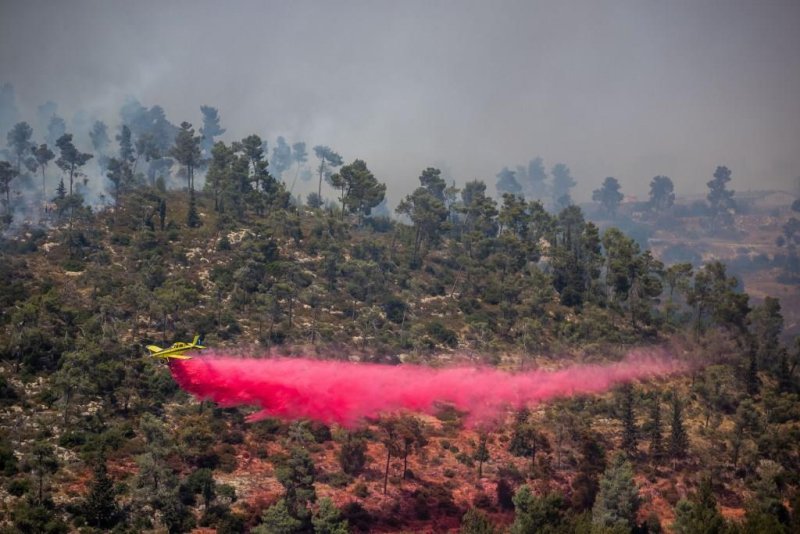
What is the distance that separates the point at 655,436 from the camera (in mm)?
73375

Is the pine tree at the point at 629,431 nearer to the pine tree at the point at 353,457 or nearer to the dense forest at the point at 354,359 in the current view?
the dense forest at the point at 354,359

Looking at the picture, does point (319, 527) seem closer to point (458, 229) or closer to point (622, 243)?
point (622, 243)

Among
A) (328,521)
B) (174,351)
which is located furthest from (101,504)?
(328,521)

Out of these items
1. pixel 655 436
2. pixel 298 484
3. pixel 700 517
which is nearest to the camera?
pixel 700 517

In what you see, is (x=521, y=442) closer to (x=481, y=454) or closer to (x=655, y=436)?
(x=481, y=454)

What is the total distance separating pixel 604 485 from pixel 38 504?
5023 centimetres

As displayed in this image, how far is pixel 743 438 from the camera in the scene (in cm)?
7331

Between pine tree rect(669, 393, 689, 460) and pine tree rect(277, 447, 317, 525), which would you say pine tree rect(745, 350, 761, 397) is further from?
pine tree rect(277, 447, 317, 525)

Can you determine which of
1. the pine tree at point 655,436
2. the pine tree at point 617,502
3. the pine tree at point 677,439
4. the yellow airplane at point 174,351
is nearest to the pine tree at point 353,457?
the yellow airplane at point 174,351

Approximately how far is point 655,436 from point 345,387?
3620 cm

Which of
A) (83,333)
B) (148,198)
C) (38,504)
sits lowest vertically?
(38,504)

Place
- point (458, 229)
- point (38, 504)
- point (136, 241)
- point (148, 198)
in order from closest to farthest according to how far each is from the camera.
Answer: point (38, 504) → point (136, 241) → point (148, 198) → point (458, 229)

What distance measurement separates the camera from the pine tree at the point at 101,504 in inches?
2050

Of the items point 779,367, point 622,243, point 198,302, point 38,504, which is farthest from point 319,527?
point 622,243
